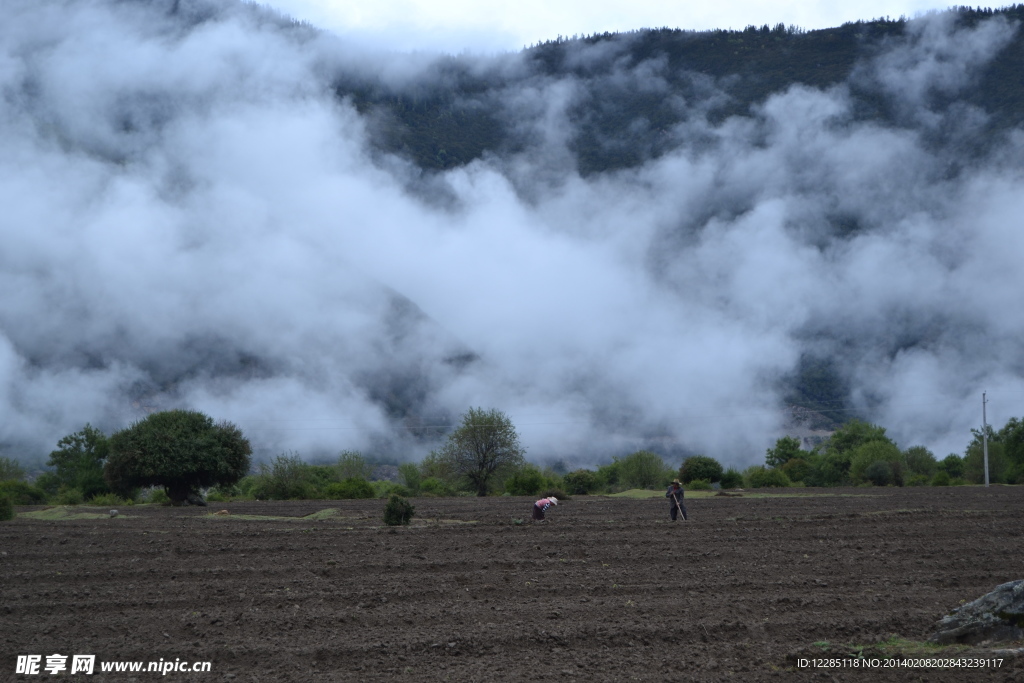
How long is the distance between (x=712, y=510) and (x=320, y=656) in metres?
23.1

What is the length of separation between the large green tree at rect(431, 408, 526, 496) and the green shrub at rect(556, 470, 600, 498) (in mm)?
5479

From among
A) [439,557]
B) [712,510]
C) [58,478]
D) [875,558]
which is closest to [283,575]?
[439,557]

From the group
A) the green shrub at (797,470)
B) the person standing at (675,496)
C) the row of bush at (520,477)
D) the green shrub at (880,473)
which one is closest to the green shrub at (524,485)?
the row of bush at (520,477)

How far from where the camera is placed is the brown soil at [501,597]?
30.9 feet

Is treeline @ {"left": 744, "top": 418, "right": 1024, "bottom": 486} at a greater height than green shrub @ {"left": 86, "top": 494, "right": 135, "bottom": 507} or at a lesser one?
greater

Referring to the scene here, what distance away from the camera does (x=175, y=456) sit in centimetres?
4322

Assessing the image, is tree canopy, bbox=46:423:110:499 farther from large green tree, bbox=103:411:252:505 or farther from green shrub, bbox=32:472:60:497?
large green tree, bbox=103:411:252:505

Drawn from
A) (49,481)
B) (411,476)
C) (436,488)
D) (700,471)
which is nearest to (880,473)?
(700,471)

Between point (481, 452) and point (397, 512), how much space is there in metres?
40.9

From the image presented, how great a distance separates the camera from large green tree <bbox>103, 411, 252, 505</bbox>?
141ft

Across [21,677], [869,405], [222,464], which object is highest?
[869,405]

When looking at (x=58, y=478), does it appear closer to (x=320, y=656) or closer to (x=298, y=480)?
(x=298, y=480)

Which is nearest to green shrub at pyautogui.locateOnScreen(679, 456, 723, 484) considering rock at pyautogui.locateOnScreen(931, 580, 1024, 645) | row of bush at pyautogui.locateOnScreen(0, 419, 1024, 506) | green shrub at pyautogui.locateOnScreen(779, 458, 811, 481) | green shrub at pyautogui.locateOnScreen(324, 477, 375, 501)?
row of bush at pyautogui.locateOnScreen(0, 419, 1024, 506)

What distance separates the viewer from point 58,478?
65688mm
